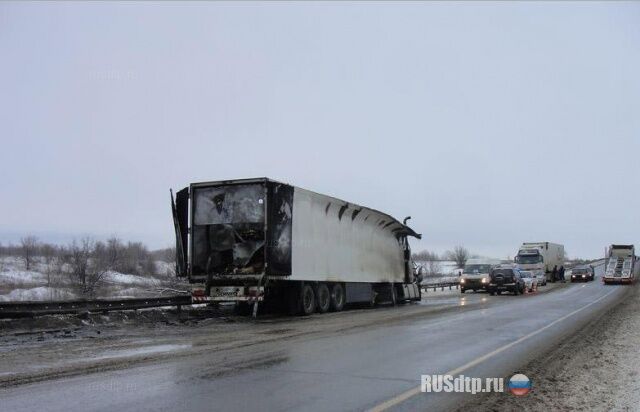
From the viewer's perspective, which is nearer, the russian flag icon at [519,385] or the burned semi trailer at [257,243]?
the russian flag icon at [519,385]

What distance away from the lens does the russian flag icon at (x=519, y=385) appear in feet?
23.1

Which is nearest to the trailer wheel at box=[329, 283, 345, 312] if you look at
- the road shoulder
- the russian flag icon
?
the road shoulder

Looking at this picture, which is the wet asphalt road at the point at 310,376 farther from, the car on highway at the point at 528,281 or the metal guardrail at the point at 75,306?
the car on highway at the point at 528,281

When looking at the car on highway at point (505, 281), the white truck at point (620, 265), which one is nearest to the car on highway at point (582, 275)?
the white truck at point (620, 265)

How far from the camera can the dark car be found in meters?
32.5

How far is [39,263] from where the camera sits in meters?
106

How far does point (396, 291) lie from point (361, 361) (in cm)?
1733

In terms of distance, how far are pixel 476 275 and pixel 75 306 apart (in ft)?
88.9

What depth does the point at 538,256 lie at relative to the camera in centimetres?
4675

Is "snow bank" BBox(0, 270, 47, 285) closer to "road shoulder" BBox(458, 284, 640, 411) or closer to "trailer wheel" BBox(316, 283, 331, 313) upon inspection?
"trailer wheel" BBox(316, 283, 331, 313)

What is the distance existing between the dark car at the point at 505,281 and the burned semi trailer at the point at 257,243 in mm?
16049

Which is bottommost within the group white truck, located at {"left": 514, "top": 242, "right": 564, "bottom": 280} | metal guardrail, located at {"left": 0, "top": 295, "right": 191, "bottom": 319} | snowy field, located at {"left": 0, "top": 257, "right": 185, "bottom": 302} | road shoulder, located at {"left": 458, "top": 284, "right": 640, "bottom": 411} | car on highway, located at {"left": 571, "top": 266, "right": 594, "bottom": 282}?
snowy field, located at {"left": 0, "top": 257, "right": 185, "bottom": 302}

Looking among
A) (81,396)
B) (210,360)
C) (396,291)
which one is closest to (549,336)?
(210,360)

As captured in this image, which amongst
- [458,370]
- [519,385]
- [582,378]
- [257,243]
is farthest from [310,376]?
[257,243]
